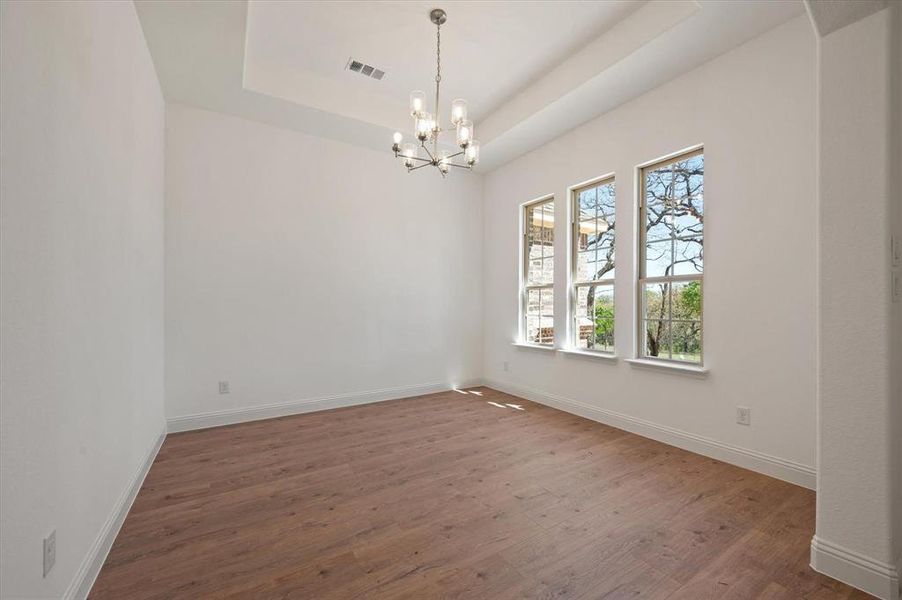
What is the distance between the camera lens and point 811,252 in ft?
8.54

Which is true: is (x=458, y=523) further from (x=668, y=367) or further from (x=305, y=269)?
(x=305, y=269)

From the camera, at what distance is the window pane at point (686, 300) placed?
330 centimetres

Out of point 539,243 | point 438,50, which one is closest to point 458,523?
point 539,243

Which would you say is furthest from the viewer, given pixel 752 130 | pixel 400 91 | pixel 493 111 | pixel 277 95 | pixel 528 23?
pixel 493 111

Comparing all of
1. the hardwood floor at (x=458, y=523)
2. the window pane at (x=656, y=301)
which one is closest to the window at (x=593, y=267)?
the window pane at (x=656, y=301)

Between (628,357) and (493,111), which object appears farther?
(493,111)

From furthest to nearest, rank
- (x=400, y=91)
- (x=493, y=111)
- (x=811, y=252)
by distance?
(x=493, y=111) → (x=400, y=91) → (x=811, y=252)

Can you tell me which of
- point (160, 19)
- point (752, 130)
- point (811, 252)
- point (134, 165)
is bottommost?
point (811, 252)

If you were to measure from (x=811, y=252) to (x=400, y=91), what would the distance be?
394 cm

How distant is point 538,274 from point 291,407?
3376mm

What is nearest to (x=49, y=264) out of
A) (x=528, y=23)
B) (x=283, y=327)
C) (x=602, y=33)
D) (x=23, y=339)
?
(x=23, y=339)

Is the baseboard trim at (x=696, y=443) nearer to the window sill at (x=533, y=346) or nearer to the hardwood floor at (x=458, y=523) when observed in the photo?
the hardwood floor at (x=458, y=523)

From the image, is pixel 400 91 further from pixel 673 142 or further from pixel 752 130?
pixel 752 130

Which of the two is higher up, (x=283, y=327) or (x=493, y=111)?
(x=493, y=111)
